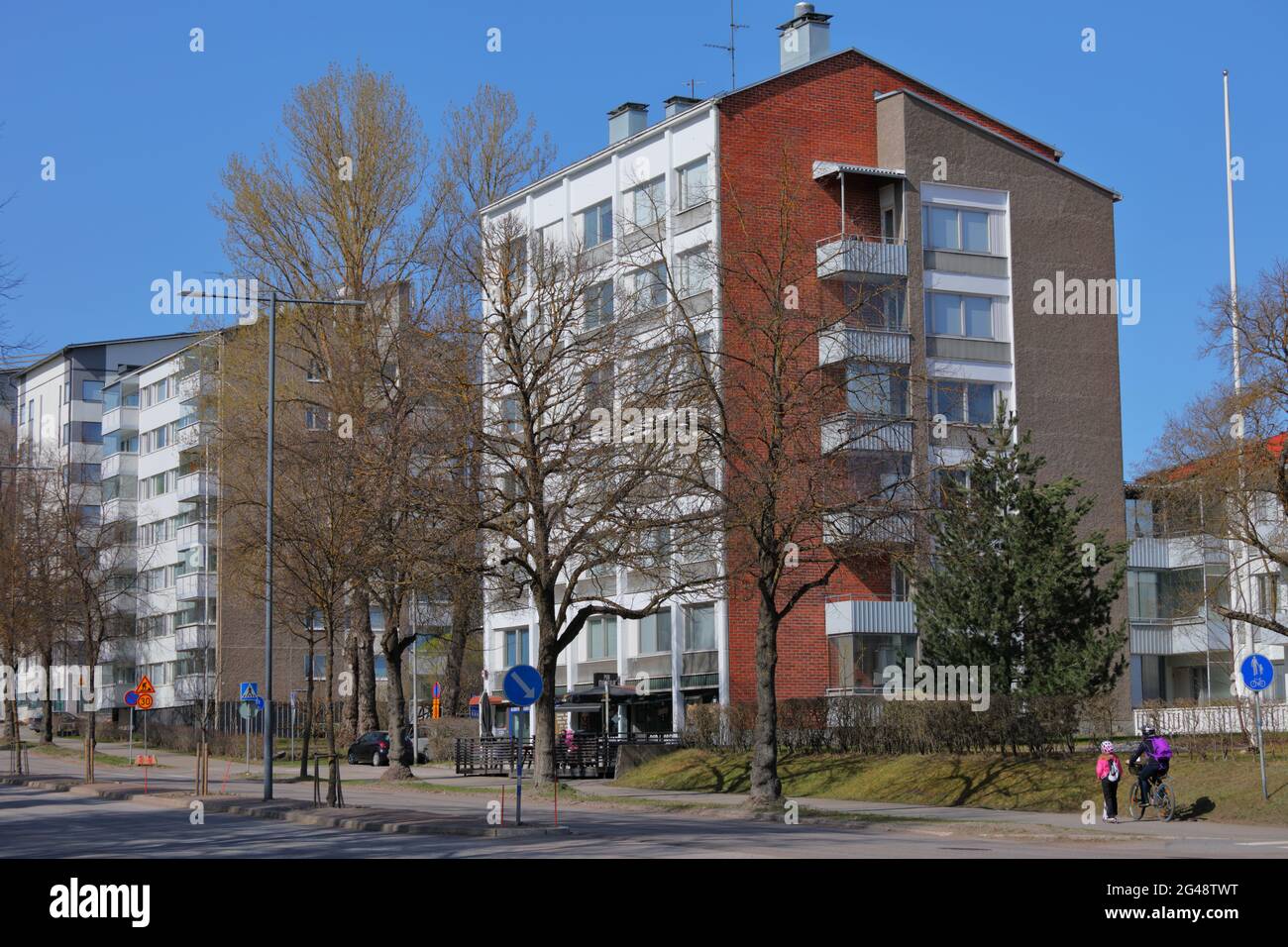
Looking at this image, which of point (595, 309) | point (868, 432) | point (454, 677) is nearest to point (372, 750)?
point (454, 677)

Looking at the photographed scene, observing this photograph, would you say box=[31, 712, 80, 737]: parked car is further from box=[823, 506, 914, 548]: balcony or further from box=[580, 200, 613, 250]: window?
box=[823, 506, 914, 548]: balcony

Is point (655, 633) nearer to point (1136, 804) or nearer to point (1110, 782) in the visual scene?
point (1136, 804)

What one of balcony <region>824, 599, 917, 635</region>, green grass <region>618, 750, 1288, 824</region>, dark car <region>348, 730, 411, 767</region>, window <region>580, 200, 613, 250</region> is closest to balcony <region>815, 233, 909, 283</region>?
window <region>580, 200, 613, 250</region>

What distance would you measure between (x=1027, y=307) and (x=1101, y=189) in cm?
591

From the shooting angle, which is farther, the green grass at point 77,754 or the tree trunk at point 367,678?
the green grass at point 77,754

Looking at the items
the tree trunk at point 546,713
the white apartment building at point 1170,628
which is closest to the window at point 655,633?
the tree trunk at point 546,713

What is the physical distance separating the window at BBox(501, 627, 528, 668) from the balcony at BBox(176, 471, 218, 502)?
80.1 feet

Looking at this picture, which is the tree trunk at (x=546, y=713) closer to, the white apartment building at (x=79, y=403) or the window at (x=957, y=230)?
the window at (x=957, y=230)

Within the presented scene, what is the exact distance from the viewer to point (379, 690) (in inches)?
3479

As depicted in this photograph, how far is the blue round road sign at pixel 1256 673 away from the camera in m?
25.9

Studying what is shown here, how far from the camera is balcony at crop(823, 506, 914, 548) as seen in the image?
93.3 feet

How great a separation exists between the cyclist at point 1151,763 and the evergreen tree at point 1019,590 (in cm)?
539

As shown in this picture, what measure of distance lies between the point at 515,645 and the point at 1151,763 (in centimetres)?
3618
